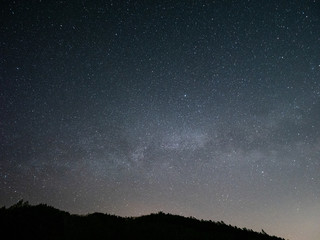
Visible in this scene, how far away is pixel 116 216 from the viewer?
1702 centimetres

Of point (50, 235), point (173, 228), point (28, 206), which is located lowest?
point (50, 235)

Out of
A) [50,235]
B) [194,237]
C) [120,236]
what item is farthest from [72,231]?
[194,237]

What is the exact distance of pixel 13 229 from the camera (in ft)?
36.8

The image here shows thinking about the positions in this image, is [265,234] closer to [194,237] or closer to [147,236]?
[194,237]

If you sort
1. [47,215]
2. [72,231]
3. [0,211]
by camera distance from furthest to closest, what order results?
[47,215] → [0,211] → [72,231]

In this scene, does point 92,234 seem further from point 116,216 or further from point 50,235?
point 116,216

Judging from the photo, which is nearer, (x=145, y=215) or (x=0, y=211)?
(x=0, y=211)

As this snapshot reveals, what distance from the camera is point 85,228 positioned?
12.5 m

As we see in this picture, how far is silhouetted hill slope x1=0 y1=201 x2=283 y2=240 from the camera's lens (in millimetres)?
11250

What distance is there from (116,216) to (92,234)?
583cm

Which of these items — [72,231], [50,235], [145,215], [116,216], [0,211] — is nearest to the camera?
[50,235]

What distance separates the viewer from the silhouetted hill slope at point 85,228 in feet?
36.9

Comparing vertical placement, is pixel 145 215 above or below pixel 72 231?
above

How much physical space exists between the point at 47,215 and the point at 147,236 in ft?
22.8
